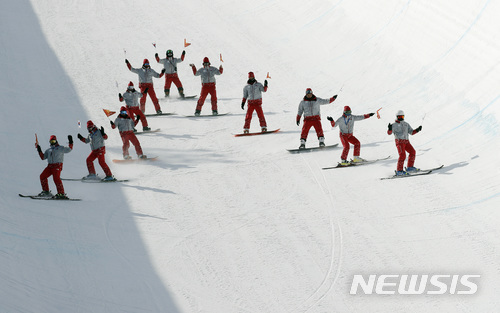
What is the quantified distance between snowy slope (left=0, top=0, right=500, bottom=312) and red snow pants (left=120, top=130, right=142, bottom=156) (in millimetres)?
419

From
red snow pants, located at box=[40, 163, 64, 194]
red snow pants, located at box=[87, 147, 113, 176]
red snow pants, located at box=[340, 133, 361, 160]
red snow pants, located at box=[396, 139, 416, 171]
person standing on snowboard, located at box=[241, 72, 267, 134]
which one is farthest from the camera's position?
person standing on snowboard, located at box=[241, 72, 267, 134]

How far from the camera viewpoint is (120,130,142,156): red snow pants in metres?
15.6

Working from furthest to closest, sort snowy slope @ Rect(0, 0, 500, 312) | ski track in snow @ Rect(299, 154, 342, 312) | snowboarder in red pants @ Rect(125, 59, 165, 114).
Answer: snowboarder in red pants @ Rect(125, 59, 165, 114) < snowy slope @ Rect(0, 0, 500, 312) < ski track in snow @ Rect(299, 154, 342, 312)

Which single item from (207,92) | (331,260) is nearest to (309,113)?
(207,92)

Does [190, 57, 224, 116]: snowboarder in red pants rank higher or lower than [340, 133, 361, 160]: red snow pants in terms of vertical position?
higher

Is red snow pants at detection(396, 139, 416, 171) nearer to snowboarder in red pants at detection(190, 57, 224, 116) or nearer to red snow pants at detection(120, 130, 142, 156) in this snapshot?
red snow pants at detection(120, 130, 142, 156)

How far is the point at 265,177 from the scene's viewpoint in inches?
571

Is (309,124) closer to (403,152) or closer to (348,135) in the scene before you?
(348,135)

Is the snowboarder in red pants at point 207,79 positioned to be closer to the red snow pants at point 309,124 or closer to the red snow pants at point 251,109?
the red snow pants at point 251,109

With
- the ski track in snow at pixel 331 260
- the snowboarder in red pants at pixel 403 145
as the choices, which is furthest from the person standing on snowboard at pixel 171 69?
the snowboarder in red pants at pixel 403 145

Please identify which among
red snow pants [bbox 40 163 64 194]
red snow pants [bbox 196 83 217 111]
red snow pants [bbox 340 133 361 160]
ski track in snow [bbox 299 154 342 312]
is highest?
red snow pants [bbox 196 83 217 111]

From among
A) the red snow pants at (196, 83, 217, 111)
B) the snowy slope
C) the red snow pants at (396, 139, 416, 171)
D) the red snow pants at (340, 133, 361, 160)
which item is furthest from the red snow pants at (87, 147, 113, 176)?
the red snow pants at (396, 139, 416, 171)

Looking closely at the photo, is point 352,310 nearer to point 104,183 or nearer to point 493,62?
point 104,183

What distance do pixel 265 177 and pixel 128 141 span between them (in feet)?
11.0
